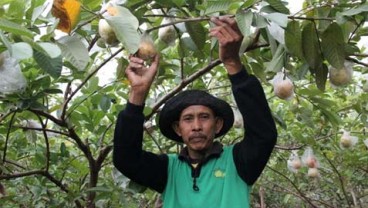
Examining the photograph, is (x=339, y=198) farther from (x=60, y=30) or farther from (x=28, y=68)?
(x=60, y=30)

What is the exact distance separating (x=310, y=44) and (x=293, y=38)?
5 centimetres

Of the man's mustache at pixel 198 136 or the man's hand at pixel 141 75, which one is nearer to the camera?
the man's hand at pixel 141 75

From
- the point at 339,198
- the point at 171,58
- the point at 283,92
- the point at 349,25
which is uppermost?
the point at 171,58

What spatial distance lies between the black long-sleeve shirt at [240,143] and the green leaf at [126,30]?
19.5 inches

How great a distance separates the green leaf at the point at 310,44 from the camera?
3.90 ft

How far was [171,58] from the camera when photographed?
2.05m

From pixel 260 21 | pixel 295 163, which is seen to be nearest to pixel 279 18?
pixel 260 21

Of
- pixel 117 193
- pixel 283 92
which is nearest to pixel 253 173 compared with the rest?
pixel 283 92

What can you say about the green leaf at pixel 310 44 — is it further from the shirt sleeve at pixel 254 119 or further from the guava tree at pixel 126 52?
the shirt sleeve at pixel 254 119

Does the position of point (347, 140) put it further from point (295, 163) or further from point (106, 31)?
point (106, 31)

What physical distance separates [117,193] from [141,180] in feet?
0.83

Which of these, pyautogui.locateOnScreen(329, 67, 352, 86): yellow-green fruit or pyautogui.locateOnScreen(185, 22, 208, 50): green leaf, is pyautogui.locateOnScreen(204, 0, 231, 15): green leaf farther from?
pyautogui.locateOnScreen(329, 67, 352, 86): yellow-green fruit

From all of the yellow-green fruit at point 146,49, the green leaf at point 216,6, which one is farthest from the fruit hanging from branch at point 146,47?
the green leaf at point 216,6

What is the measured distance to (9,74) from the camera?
105 cm
